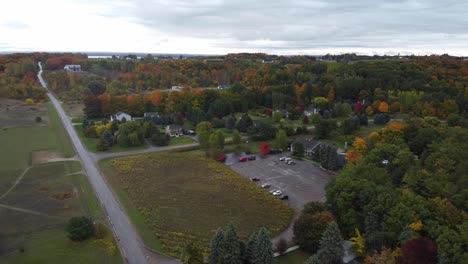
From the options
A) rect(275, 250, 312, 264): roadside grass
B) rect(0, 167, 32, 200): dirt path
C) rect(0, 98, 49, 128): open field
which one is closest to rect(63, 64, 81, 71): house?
rect(0, 98, 49, 128): open field

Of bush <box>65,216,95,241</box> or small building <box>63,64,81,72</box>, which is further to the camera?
small building <box>63,64,81,72</box>

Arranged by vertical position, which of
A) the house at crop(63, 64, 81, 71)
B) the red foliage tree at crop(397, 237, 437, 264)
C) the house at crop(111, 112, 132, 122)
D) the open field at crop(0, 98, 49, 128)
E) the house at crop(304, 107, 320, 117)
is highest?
the house at crop(63, 64, 81, 71)

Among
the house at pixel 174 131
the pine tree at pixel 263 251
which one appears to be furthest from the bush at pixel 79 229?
the house at pixel 174 131

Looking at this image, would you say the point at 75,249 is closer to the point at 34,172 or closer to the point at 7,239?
the point at 7,239

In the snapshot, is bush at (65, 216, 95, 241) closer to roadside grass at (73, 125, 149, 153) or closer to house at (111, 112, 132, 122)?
roadside grass at (73, 125, 149, 153)

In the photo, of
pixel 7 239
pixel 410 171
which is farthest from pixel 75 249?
pixel 410 171

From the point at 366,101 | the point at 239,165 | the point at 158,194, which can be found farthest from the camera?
the point at 366,101

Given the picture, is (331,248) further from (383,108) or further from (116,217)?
(383,108)
